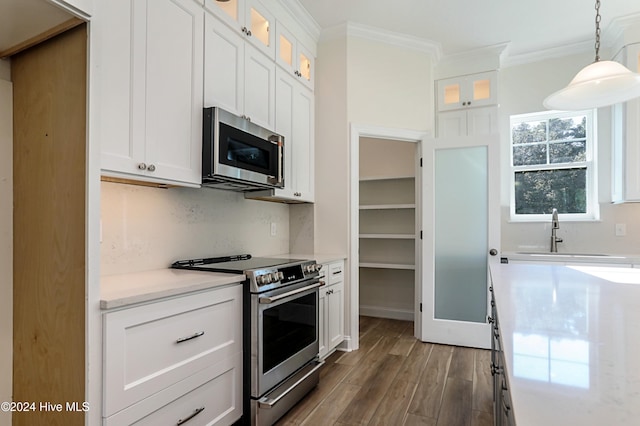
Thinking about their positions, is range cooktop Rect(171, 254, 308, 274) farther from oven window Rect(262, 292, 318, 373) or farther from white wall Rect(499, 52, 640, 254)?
white wall Rect(499, 52, 640, 254)

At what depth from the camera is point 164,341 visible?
1.50 meters

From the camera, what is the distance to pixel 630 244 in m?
3.43

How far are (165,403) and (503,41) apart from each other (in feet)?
13.6

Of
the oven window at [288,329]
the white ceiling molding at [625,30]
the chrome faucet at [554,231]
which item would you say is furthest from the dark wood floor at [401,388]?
the white ceiling molding at [625,30]

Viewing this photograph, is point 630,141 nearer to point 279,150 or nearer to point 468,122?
point 468,122

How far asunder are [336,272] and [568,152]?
2.92m

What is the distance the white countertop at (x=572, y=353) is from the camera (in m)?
0.50

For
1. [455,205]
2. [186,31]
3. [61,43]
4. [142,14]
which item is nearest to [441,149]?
[455,205]

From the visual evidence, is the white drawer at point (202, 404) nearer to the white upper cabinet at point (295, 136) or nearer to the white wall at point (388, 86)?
the white upper cabinet at point (295, 136)

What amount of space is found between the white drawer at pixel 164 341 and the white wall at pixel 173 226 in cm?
57

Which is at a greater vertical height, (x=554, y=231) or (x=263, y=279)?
(x=554, y=231)

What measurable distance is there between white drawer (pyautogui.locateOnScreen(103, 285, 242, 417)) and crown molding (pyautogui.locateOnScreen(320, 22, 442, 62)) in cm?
267

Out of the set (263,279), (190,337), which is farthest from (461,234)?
(190,337)

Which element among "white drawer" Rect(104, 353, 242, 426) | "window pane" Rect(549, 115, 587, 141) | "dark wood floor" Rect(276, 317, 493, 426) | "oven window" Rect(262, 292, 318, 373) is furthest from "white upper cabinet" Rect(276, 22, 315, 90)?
"window pane" Rect(549, 115, 587, 141)
